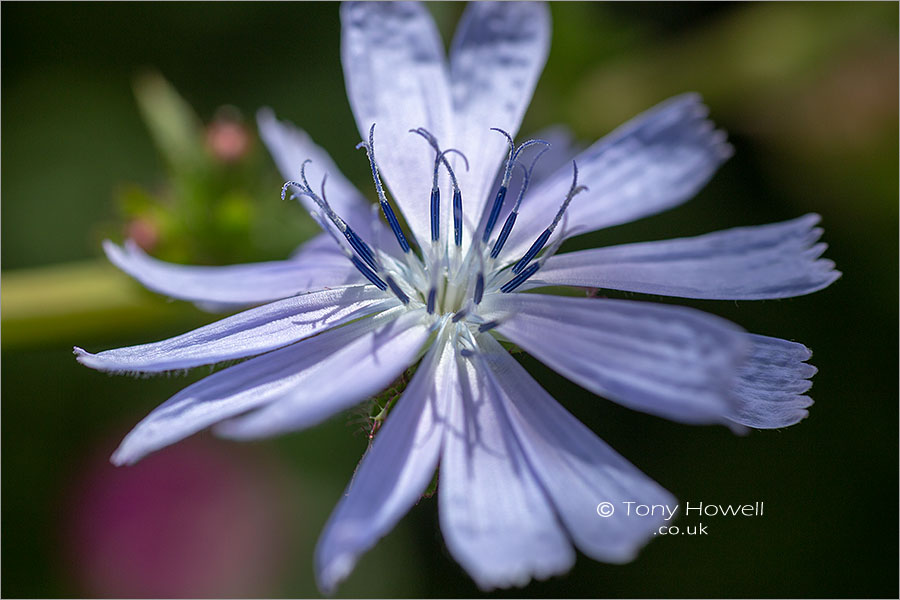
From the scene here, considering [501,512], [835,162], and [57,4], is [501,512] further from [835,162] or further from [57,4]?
[57,4]

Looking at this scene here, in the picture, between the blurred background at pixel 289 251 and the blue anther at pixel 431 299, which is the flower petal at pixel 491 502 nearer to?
the blue anther at pixel 431 299

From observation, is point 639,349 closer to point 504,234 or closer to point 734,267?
point 734,267

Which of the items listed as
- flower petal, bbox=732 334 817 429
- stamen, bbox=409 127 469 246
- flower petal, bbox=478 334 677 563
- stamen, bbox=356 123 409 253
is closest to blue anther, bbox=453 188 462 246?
stamen, bbox=409 127 469 246

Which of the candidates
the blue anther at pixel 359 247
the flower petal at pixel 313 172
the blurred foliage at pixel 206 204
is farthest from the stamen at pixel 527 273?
the blurred foliage at pixel 206 204

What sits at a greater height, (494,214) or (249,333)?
(494,214)

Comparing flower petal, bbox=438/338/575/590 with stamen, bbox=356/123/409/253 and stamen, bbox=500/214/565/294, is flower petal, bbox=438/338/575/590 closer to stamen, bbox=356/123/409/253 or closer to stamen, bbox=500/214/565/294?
stamen, bbox=500/214/565/294

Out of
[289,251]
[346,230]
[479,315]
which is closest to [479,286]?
[479,315]

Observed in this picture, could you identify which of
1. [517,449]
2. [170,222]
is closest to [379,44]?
[170,222]
